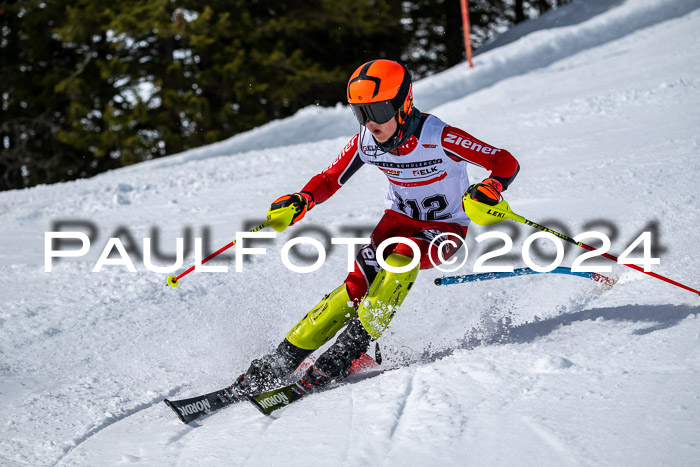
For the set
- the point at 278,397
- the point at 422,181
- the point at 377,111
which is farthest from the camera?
the point at 422,181

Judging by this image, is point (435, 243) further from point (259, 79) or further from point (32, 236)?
point (259, 79)

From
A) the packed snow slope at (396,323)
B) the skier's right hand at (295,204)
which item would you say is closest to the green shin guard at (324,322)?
the packed snow slope at (396,323)

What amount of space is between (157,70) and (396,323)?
12377 mm

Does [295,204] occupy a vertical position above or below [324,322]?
above

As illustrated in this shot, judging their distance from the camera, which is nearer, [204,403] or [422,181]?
[204,403]

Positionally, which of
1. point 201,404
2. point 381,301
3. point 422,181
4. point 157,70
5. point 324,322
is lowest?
point 201,404

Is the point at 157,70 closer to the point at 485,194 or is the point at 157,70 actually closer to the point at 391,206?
the point at 391,206

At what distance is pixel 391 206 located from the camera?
162 inches

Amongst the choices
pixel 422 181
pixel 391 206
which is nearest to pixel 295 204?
pixel 391 206

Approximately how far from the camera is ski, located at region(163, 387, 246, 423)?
3.29m

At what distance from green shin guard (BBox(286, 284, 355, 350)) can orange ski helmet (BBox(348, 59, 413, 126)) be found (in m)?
0.95

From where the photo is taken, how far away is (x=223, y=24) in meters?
14.2

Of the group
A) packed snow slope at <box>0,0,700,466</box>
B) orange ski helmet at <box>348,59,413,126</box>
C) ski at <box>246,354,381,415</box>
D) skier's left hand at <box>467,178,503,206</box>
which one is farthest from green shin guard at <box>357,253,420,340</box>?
orange ski helmet at <box>348,59,413,126</box>

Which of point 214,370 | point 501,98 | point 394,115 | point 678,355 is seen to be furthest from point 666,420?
point 501,98
